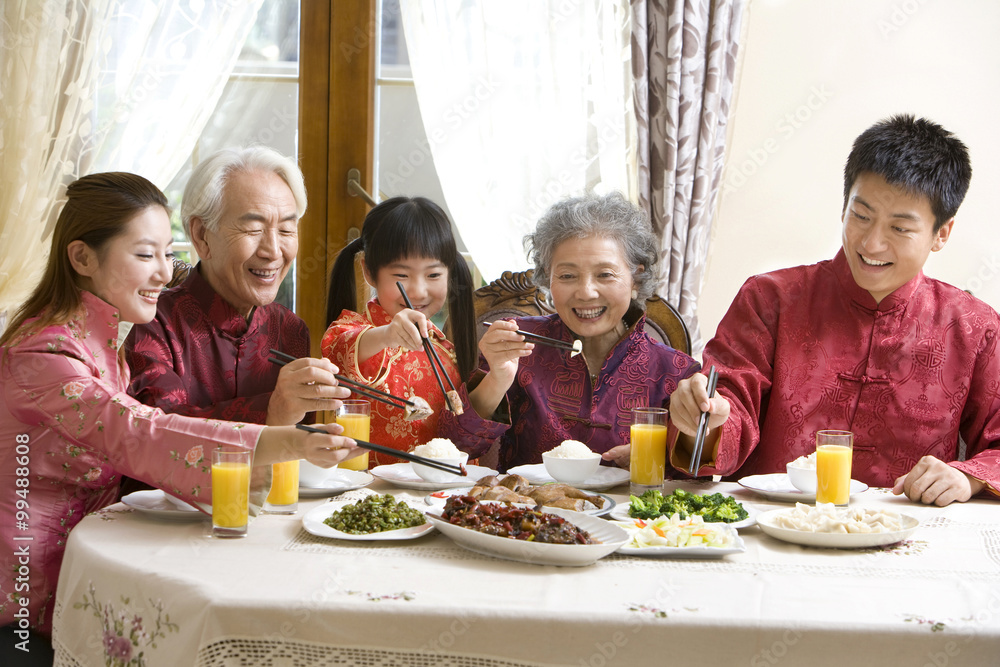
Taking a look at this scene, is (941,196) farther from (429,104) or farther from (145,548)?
(429,104)

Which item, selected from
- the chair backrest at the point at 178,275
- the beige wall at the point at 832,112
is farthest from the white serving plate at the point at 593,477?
the beige wall at the point at 832,112

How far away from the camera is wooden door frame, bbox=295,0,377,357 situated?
382cm

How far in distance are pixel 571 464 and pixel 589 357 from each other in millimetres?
644

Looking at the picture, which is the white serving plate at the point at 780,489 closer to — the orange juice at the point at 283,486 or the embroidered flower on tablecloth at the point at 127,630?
the orange juice at the point at 283,486

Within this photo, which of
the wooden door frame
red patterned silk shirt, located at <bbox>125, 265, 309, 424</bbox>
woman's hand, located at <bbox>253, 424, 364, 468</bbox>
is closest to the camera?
woman's hand, located at <bbox>253, 424, 364, 468</bbox>

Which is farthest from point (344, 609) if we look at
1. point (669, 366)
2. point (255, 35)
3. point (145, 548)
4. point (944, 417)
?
point (255, 35)

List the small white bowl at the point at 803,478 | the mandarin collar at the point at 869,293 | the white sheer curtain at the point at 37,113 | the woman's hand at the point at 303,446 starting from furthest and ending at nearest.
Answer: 1. the white sheer curtain at the point at 37,113
2. the mandarin collar at the point at 869,293
3. the small white bowl at the point at 803,478
4. the woman's hand at the point at 303,446

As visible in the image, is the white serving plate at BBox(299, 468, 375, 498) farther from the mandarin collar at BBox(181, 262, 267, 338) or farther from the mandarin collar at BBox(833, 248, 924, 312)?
the mandarin collar at BBox(833, 248, 924, 312)

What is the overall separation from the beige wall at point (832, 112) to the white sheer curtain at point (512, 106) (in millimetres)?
582

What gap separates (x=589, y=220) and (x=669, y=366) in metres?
0.46

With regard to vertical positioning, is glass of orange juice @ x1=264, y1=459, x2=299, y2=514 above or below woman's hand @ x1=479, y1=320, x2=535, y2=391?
below

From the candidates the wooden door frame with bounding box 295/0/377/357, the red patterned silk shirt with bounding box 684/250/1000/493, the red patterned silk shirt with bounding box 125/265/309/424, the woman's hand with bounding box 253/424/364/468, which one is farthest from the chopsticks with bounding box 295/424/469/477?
the wooden door frame with bounding box 295/0/377/357

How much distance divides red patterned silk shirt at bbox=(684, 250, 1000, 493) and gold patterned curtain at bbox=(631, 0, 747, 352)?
1.23m

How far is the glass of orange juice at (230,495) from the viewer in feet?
4.46
